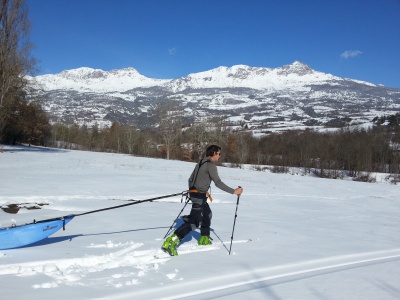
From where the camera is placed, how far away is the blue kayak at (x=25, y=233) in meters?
6.27

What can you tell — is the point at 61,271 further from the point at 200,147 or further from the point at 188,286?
the point at 200,147

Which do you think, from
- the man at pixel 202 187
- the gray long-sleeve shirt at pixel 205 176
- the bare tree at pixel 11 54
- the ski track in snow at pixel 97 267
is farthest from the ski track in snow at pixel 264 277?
the bare tree at pixel 11 54

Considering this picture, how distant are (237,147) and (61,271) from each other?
73.5 meters

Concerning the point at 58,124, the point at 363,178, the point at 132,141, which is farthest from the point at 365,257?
the point at 58,124

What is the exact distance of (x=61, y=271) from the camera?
5.65 meters

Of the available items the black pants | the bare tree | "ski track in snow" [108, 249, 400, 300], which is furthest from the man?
the bare tree

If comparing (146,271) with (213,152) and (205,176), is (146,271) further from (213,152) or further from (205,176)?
(213,152)

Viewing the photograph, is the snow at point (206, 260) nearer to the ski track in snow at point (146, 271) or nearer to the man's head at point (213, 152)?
the ski track in snow at point (146, 271)

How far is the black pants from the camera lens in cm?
700

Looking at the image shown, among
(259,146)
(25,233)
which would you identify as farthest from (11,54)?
(259,146)

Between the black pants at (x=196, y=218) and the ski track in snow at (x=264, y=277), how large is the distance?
1.46 meters

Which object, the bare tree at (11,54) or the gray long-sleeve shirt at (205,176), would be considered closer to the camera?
the gray long-sleeve shirt at (205,176)

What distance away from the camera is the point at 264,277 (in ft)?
19.4

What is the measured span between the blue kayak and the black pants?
8.16ft
